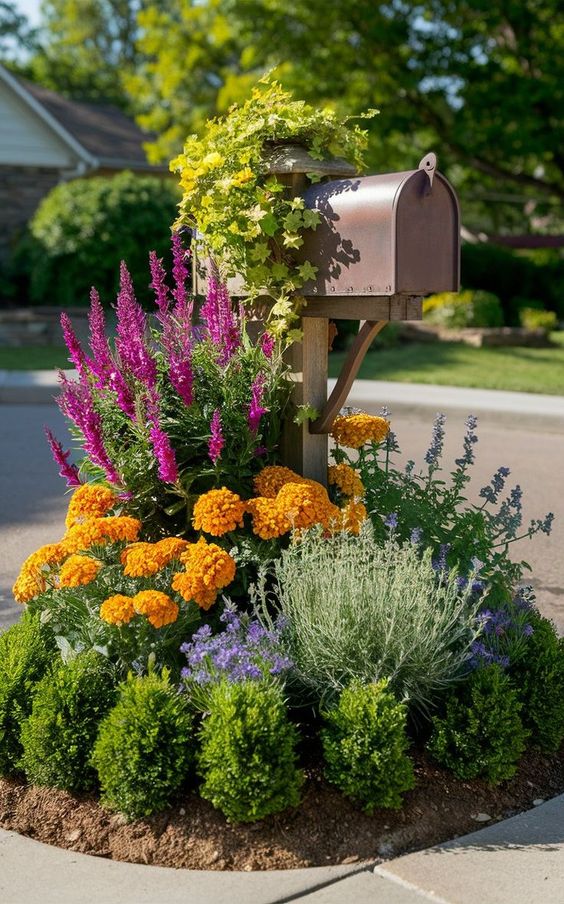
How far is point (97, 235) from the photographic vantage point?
1691cm

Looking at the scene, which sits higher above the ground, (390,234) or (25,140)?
(25,140)

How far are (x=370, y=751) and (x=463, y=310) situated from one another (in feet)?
47.8

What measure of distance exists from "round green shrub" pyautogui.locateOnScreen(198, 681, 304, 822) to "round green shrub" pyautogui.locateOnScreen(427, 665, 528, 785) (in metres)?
0.50

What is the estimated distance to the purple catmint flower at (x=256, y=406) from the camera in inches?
145

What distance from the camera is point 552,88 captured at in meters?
19.5

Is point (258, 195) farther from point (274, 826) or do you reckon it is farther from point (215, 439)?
point (274, 826)

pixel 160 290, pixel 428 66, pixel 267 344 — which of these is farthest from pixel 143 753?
pixel 428 66

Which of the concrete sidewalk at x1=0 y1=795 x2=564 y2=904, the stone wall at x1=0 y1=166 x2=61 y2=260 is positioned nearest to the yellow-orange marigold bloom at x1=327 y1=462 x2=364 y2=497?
the concrete sidewalk at x1=0 y1=795 x2=564 y2=904

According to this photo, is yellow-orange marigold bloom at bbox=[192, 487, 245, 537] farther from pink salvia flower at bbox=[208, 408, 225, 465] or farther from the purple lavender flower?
the purple lavender flower

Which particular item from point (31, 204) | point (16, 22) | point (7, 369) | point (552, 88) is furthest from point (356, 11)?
point (16, 22)

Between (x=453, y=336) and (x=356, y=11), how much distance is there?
7.25 meters

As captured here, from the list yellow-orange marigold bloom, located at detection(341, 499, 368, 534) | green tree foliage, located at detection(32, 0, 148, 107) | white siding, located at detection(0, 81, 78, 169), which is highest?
green tree foliage, located at detection(32, 0, 148, 107)

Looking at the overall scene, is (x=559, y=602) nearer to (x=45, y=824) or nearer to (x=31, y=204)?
(x=45, y=824)

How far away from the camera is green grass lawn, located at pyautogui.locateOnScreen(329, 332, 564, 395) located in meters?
12.7
